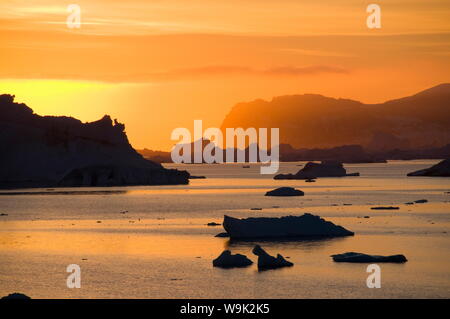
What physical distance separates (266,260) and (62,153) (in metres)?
76.7

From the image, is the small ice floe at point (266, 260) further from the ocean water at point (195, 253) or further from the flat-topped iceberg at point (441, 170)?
the flat-topped iceberg at point (441, 170)

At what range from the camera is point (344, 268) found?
33375 millimetres

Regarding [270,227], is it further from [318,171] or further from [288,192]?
[318,171]

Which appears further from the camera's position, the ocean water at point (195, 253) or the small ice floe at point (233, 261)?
the small ice floe at point (233, 261)

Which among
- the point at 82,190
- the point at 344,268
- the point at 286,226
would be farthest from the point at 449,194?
the point at 344,268

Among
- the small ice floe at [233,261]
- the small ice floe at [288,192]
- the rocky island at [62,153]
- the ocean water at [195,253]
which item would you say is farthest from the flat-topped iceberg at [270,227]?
the rocky island at [62,153]

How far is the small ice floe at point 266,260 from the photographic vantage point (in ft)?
107

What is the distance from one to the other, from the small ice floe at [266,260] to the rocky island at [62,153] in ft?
245

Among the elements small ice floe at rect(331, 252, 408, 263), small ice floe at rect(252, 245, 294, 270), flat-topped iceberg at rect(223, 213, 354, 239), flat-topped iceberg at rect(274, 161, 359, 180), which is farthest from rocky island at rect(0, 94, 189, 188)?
small ice floe at rect(252, 245, 294, 270)

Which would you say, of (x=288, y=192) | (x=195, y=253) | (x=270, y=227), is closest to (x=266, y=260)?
(x=195, y=253)

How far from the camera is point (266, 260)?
108 ft

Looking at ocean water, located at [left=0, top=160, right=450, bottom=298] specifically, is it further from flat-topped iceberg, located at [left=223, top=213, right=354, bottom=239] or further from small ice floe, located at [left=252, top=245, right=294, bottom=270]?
flat-topped iceberg, located at [left=223, top=213, right=354, bottom=239]

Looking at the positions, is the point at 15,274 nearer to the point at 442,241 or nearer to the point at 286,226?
the point at 286,226
